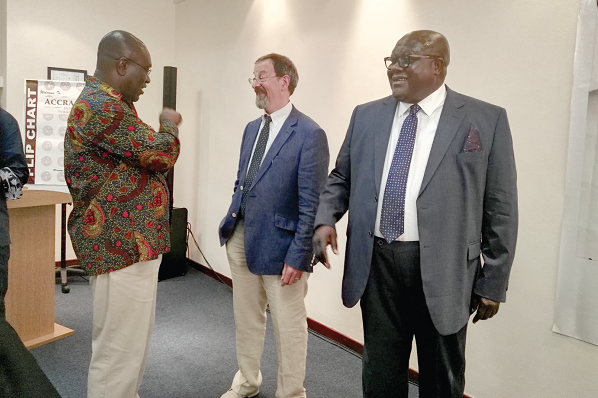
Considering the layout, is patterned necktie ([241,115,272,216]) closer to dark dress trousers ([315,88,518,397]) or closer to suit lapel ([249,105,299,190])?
suit lapel ([249,105,299,190])

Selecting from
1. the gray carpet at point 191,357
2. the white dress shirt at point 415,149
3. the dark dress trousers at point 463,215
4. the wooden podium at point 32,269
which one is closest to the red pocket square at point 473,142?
the dark dress trousers at point 463,215

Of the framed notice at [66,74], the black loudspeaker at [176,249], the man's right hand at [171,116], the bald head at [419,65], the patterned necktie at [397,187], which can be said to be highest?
the framed notice at [66,74]

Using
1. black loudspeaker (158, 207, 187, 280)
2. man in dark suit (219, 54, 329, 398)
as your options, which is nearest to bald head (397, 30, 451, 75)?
man in dark suit (219, 54, 329, 398)

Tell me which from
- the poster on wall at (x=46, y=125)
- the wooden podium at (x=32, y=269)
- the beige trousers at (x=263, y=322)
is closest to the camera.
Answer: the beige trousers at (x=263, y=322)

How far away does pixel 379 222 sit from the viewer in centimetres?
152

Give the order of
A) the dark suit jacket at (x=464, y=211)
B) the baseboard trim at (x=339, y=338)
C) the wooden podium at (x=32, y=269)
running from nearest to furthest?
the dark suit jacket at (x=464, y=211), the baseboard trim at (x=339, y=338), the wooden podium at (x=32, y=269)

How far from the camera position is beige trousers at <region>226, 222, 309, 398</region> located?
6.68ft

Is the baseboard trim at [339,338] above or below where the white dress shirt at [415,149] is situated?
below

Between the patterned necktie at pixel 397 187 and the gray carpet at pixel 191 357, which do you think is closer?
the patterned necktie at pixel 397 187

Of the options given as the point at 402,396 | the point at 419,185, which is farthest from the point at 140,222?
the point at 402,396

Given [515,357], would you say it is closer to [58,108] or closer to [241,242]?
[241,242]

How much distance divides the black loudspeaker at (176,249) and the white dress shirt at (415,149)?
307 cm

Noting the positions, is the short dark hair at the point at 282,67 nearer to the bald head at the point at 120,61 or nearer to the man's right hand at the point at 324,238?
the bald head at the point at 120,61

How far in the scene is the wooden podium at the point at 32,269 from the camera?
2.74 metres
